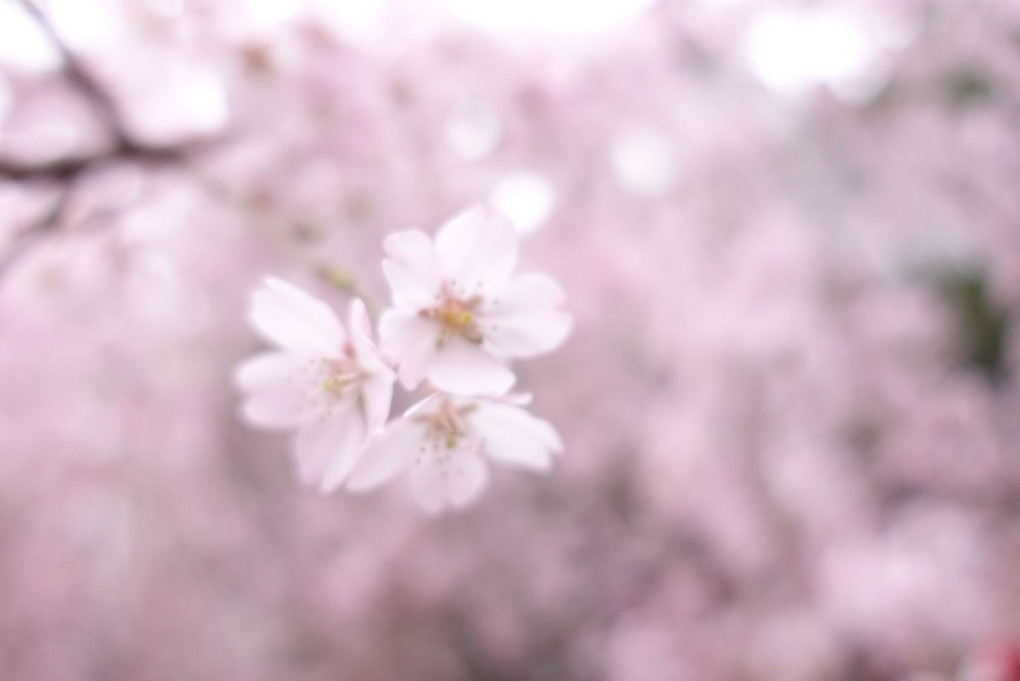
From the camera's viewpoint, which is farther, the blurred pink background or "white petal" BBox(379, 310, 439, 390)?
the blurred pink background

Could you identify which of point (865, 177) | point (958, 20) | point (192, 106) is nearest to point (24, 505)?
point (192, 106)

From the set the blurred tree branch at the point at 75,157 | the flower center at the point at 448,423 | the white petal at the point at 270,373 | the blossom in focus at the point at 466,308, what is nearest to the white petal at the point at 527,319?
the blossom in focus at the point at 466,308

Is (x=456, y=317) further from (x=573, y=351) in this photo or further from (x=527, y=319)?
(x=573, y=351)

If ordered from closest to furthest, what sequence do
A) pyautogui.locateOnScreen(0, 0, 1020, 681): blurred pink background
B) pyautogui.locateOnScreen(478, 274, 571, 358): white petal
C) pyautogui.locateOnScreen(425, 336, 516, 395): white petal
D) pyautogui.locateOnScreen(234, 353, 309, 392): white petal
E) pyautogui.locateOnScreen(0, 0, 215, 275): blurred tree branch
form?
1. pyautogui.locateOnScreen(425, 336, 516, 395): white petal
2. pyautogui.locateOnScreen(478, 274, 571, 358): white petal
3. pyautogui.locateOnScreen(234, 353, 309, 392): white petal
4. pyautogui.locateOnScreen(0, 0, 215, 275): blurred tree branch
5. pyautogui.locateOnScreen(0, 0, 1020, 681): blurred pink background

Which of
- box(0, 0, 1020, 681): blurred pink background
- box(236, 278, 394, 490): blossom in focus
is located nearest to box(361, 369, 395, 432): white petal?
box(236, 278, 394, 490): blossom in focus

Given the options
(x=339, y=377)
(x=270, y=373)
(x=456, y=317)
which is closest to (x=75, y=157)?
(x=270, y=373)

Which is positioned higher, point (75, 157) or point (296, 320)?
point (75, 157)

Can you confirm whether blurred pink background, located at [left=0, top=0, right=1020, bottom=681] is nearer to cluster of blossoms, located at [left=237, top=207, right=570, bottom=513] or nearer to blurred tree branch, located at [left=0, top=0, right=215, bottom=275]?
blurred tree branch, located at [left=0, top=0, right=215, bottom=275]

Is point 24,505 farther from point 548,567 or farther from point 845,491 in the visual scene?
point 845,491
